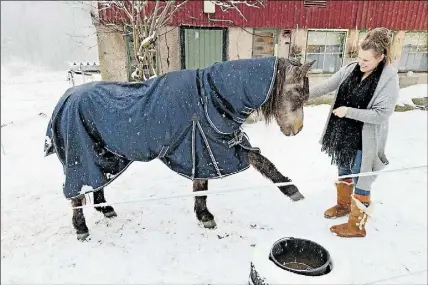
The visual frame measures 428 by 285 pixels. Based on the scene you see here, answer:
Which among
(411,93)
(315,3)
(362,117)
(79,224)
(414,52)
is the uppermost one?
(315,3)

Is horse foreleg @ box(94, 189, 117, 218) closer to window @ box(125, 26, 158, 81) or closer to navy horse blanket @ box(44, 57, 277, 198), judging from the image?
navy horse blanket @ box(44, 57, 277, 198)

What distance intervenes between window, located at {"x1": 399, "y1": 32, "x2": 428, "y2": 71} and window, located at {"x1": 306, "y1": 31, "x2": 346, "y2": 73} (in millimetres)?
2352

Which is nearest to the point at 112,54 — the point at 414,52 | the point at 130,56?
the point at 130,56

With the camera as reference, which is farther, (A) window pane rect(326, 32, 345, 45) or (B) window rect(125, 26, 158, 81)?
(A) window pane rect(326, 32, 345, 45)

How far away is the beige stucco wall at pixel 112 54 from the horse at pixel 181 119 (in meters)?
5.60

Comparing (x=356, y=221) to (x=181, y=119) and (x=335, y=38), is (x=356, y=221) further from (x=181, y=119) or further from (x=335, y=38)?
(x=335, y=38)

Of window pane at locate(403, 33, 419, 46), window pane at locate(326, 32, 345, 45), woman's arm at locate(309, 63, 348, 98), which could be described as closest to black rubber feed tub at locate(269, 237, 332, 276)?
woman's arm at locate(309, 63, 348, 98)

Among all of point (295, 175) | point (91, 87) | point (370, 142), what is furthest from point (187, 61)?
point (370, 142)

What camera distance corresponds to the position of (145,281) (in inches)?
105

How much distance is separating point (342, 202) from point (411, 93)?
793cm

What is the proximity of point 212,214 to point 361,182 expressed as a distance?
1594 millimetres

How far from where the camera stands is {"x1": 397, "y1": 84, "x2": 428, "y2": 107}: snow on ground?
922cm

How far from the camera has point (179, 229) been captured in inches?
134

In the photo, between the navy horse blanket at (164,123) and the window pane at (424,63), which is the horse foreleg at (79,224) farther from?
the window pane at (424,63)
